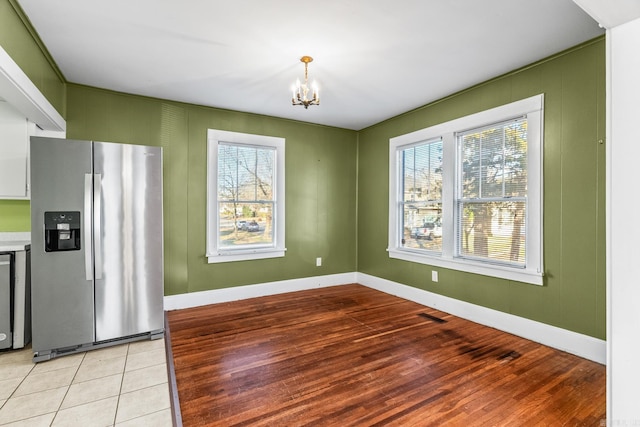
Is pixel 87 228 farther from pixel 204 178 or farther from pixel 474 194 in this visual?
pixel 474 194

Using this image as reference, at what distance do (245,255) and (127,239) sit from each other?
168cm

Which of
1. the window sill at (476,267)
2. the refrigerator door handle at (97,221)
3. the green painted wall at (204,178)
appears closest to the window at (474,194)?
the window sill at (476,267)

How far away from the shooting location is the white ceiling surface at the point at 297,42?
2.20m

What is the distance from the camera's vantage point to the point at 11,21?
2.11 metres

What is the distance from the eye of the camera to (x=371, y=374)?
241 centimetres

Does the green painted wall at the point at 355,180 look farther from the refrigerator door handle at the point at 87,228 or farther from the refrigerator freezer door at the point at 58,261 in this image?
the refrigerator door handle at the point at 87,228

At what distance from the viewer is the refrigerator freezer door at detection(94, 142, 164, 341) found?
282 cm

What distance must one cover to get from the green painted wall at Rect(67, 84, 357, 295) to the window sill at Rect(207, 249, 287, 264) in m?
0.07

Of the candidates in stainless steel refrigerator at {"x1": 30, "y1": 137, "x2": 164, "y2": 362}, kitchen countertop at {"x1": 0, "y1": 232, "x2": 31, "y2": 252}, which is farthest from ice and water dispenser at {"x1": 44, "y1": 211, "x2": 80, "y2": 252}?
kitchen countertop at {"x1": 0, "y1": 232, "x2": 31, "y2": 252}

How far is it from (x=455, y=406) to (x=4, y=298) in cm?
365

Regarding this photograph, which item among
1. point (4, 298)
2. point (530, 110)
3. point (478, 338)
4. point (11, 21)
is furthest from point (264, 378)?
point (530, 110)

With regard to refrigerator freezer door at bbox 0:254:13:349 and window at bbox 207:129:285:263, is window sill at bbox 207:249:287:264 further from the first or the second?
refrigerator freezer door at bbox 0:254:13:349
